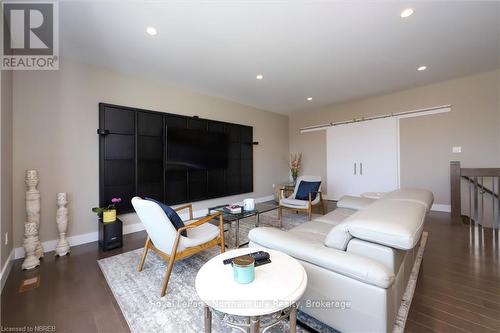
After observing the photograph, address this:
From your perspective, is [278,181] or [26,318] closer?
[26,318]

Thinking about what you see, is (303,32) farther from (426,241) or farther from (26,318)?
(26,318)

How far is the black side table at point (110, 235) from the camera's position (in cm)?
271

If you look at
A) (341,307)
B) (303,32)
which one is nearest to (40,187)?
(341,307)

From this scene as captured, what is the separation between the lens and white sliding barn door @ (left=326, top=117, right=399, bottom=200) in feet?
16.0

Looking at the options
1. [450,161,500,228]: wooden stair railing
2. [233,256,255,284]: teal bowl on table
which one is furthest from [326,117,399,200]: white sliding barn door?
[233,256,255,284]: teal bowl on table

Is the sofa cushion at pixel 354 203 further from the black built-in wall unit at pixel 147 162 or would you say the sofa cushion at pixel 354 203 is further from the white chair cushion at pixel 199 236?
the black built-in wall unit at pixel 147 162

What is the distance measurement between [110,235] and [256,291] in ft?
8.59

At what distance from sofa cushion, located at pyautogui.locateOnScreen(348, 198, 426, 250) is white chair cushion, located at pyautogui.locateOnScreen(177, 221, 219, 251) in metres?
1.42

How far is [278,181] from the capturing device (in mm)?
6422

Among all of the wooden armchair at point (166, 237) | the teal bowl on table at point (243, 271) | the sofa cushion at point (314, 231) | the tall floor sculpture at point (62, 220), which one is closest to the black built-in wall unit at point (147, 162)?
the tall floor sculpture at point (62, 220)

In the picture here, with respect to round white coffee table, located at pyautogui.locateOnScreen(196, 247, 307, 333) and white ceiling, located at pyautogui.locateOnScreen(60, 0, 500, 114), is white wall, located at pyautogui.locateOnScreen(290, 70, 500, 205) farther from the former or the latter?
round white coffee table, located at pyautogui.locateOnScreen(196, 247, 307, 333)

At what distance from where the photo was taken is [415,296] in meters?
1.73

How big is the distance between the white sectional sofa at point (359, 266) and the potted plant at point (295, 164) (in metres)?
4.73

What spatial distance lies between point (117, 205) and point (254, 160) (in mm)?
3465
